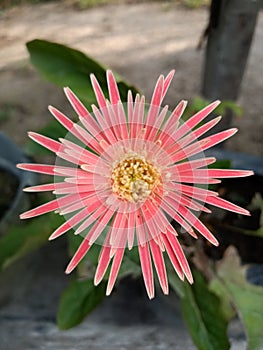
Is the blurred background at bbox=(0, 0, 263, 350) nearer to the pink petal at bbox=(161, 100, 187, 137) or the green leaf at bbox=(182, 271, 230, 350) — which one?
the green leaf at bbox=(182, 271, 230, 350)

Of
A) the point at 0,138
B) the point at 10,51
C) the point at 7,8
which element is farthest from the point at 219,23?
the point at 7,8

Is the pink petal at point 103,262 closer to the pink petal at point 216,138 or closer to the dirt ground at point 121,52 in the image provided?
the pink petal at point 216,138

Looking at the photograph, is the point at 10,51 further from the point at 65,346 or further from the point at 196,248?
the point at 196,248

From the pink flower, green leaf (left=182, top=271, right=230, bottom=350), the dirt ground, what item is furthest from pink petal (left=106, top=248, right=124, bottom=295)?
the dirt ground

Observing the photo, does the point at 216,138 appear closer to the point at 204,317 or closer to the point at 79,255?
the point at 79,255

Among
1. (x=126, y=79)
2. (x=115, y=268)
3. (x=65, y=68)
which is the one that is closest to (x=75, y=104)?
(x=115, y=268)

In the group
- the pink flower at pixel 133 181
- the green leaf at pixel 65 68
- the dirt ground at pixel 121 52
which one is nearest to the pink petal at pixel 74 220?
the pink flower at pixel 133 181
